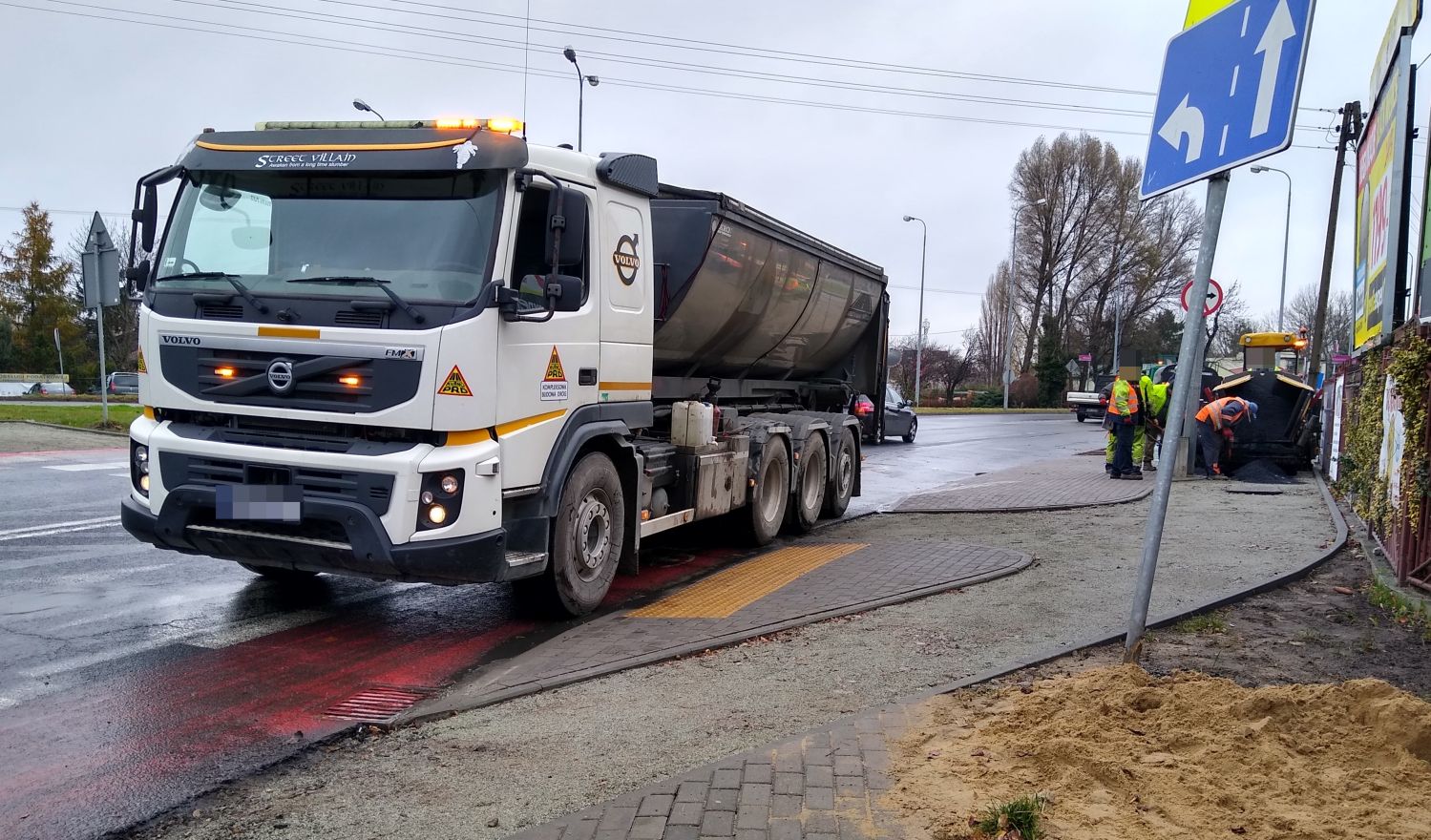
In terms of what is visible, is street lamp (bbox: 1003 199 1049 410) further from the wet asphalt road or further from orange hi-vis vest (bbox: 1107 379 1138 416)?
the wet asphalt road

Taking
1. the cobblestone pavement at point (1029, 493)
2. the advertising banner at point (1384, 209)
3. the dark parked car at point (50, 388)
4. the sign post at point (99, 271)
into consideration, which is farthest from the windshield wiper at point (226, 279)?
the dark parked car at point (50, 388)

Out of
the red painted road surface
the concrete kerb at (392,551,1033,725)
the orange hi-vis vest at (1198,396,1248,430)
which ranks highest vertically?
the orange hi-vis vest at (1198,396,1248,430)

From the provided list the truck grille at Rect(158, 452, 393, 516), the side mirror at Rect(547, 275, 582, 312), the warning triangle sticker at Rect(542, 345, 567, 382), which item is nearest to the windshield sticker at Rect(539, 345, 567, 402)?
the warning triangle sticker at Rect(542, 345, 567, 382)

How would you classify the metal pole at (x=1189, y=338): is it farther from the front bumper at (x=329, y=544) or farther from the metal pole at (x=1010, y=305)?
the metal pole at (x=1010, y=305)

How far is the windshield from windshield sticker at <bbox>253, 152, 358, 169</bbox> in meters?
0.06

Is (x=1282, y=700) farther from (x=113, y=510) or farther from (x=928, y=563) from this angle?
(x=113, y=510)

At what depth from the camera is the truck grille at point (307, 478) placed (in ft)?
17.8

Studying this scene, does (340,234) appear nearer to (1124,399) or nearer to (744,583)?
(744,583)

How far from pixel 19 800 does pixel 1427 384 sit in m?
8.09

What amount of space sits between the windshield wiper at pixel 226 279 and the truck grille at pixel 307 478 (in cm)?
88

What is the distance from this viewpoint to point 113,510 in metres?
10.2

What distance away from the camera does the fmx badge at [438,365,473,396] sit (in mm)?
5438

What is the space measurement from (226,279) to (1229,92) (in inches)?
205

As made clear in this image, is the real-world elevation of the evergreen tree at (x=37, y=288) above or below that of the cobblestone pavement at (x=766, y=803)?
above
